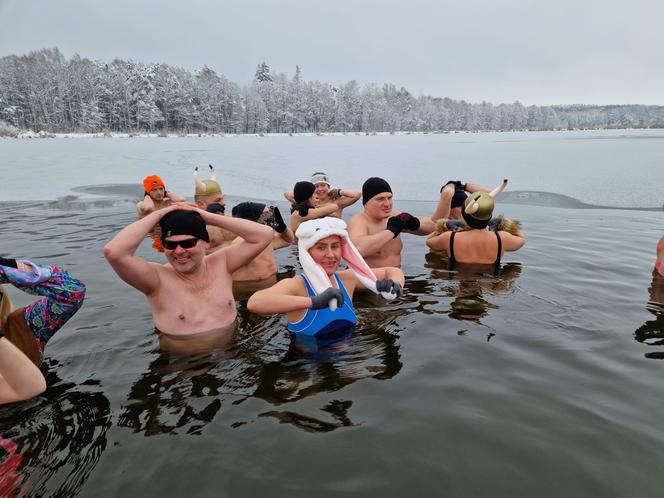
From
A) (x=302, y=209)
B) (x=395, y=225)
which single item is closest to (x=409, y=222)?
(x=395, y=225)

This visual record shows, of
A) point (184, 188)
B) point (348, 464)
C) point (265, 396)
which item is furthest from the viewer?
point (184, 188)

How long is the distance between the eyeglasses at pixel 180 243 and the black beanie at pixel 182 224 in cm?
5

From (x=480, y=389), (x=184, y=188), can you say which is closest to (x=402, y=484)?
(x=480, y=389)

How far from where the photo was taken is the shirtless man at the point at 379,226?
5574 mm

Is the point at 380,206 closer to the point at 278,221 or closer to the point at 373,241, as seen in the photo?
the point at 373,241

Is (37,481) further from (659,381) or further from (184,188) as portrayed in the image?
(184,188)

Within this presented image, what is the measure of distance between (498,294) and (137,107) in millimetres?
83574

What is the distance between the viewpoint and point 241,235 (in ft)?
13.2

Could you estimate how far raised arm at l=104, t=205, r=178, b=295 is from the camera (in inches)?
134

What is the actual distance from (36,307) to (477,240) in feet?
17.3

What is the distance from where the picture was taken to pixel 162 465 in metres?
2.66

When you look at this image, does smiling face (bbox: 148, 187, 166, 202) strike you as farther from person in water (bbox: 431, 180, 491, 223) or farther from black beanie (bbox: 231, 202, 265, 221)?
person in water (bbox: 431, 180, 491, 223)

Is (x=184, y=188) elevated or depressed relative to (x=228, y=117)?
depressed

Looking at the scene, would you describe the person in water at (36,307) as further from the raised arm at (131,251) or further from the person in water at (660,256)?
the person in water at (660,256)
